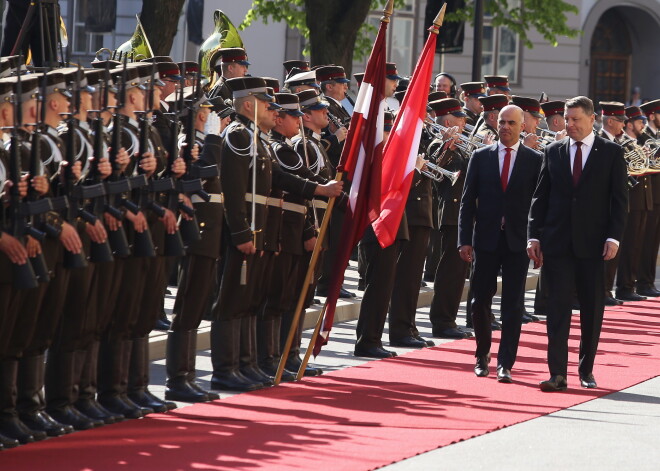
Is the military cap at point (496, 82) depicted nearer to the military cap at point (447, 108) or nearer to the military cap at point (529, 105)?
the military cap at point (529, 105)

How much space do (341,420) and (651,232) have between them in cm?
1079

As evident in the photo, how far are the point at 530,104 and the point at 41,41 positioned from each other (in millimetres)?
5808

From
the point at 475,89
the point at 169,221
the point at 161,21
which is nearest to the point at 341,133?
the point at 475,89

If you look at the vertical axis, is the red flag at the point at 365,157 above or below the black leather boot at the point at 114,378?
above

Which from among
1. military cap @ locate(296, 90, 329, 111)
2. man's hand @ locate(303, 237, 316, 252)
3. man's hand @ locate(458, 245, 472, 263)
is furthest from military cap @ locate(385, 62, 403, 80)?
man's hand @ locate(303, 237, 316, 252)

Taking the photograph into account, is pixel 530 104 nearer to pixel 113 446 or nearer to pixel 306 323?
pixel 306 323

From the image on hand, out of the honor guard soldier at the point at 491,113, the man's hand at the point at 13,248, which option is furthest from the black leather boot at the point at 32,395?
the honor guard soldier at the point at 491,113

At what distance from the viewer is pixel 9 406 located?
9164mm

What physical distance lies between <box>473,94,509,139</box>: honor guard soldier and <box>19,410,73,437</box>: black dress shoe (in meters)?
7.50

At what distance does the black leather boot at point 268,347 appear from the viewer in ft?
39.7

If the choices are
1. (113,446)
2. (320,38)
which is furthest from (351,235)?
(320,38)

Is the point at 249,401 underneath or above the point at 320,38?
underneath

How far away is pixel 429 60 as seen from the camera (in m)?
12.9

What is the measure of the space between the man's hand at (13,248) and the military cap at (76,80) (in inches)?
44.2
